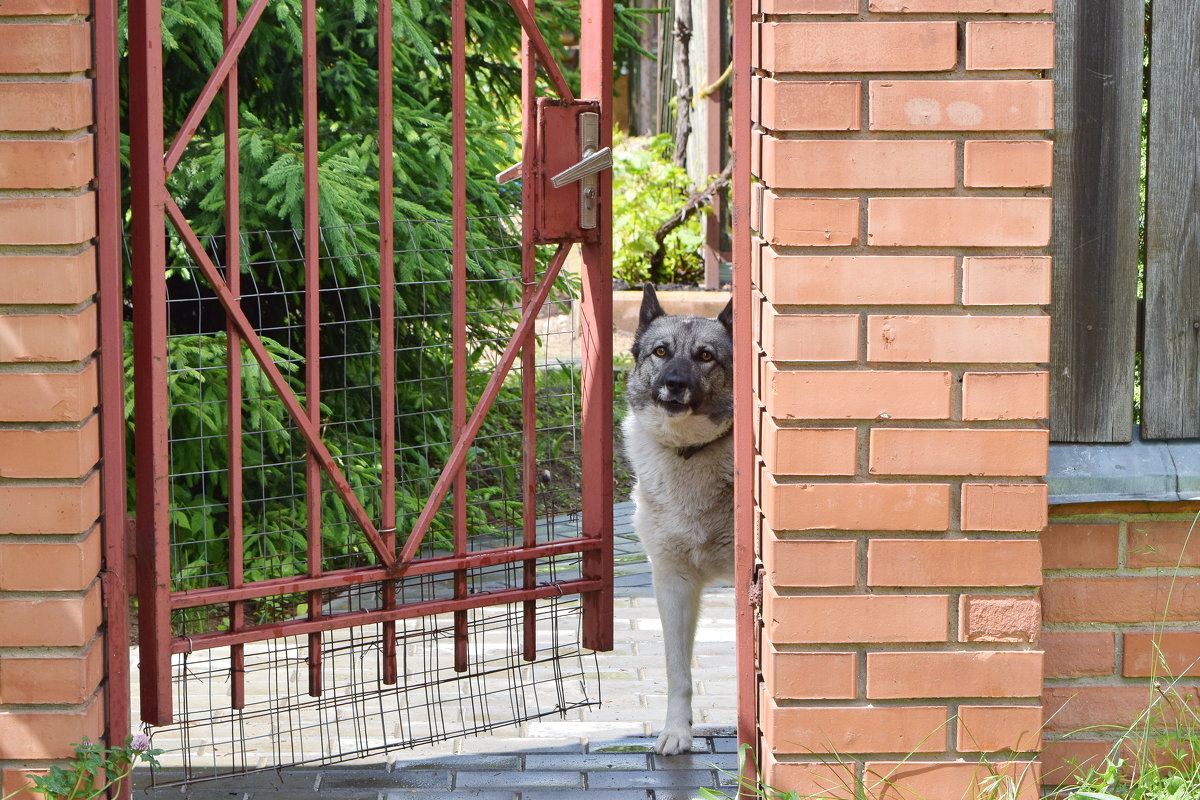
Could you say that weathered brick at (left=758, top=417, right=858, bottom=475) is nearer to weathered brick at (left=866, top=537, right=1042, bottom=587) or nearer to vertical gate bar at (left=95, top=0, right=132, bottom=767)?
weathered brick at (left=866, top=537, right=1042, bottom=587)

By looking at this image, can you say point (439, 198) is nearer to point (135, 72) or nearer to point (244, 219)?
point (244, 219)

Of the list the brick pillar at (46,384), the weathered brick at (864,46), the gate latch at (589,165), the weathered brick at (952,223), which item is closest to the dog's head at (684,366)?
the gate latch at (589,165)

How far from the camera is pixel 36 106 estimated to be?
8.10ft

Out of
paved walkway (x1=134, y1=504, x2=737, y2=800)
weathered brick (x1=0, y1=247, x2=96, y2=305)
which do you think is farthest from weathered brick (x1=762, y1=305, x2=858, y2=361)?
weathered brick (x1=0, y1=247, x2=96, y2=305)

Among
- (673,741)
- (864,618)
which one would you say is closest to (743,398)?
(864,618)

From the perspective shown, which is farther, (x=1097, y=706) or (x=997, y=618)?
(x=1097, y=706)

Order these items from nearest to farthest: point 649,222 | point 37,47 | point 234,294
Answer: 1. point 37,47
2. point 234,294
3. point 649,222

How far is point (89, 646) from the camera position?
8.66 feet

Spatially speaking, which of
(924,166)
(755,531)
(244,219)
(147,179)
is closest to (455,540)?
(755,531)

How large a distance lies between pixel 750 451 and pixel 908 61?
2.87 ft

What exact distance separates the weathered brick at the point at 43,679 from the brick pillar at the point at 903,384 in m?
1.40

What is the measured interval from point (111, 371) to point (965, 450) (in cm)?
174

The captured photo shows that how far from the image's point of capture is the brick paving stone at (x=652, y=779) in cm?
338

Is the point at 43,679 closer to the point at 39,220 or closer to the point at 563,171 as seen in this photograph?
the point at 39,220
